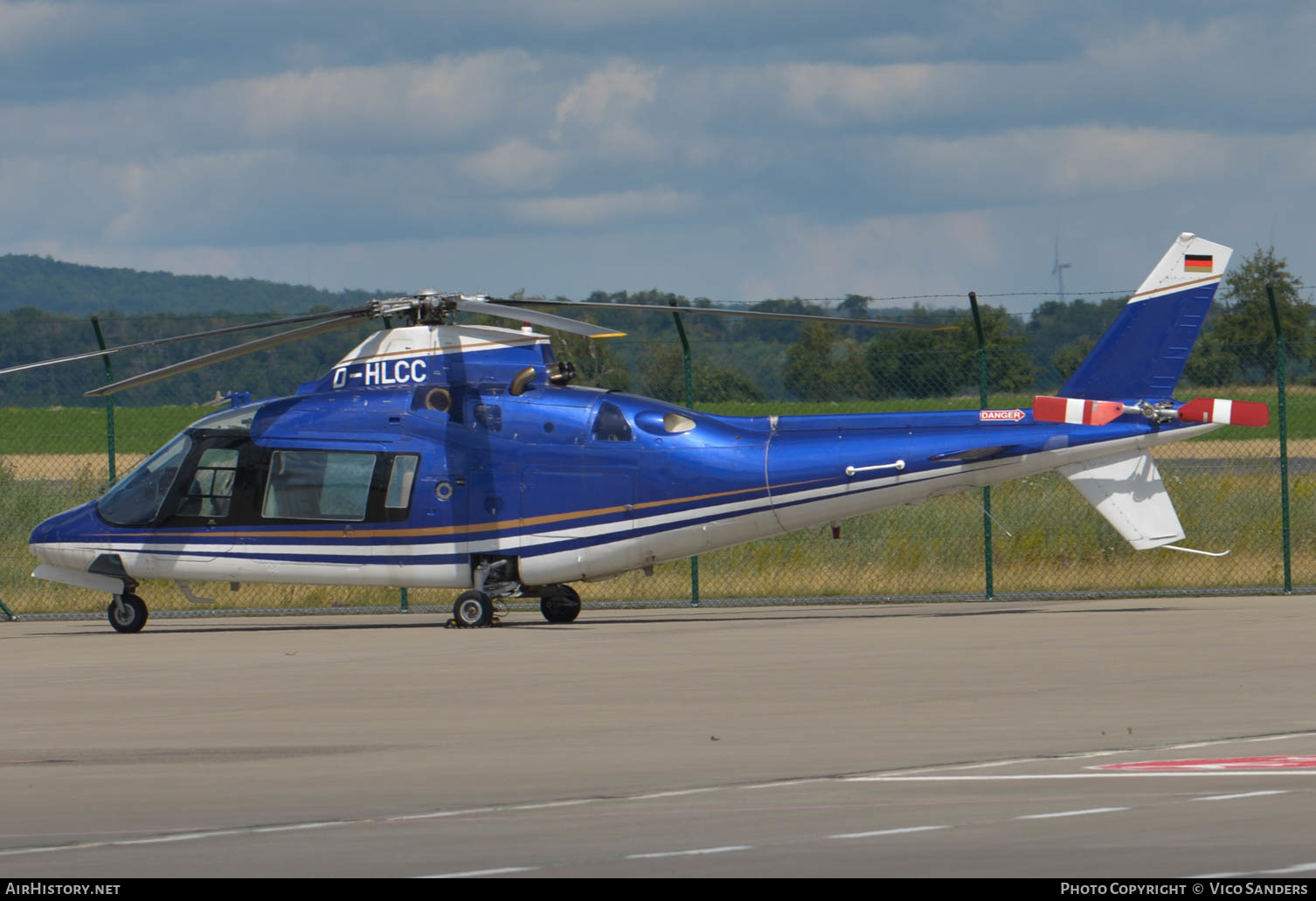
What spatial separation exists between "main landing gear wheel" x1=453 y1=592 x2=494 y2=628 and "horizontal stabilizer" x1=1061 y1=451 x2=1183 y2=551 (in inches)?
234

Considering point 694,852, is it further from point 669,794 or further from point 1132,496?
point 1132,496

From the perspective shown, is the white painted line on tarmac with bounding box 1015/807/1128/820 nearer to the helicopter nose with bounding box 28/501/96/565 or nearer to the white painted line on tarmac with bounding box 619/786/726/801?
the white painted line on tarmac with bounding box 619/786/726/801

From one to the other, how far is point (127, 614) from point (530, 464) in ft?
15.9

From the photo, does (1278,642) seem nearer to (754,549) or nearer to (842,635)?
(842,635)

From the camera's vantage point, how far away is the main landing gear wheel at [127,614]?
19172 millimetres

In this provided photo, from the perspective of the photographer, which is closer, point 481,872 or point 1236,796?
point 481,872

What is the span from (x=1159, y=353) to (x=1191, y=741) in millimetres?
8233

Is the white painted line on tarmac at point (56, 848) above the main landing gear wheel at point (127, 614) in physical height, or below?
below

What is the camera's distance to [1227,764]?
8883 mm

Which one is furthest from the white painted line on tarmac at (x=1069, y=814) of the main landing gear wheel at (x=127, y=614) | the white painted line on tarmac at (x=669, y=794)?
the main landing gear wheel at (x=127, y=614)

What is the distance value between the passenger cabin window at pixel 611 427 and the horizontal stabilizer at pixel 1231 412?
5541 mm

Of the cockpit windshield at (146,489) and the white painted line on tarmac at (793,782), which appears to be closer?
the white painted line on tarmac at (793,782)

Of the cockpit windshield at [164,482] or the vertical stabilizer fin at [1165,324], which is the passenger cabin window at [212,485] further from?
the vertical stabilizer fin at [1165,324]

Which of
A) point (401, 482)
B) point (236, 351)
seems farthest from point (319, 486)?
point (236, 351)
